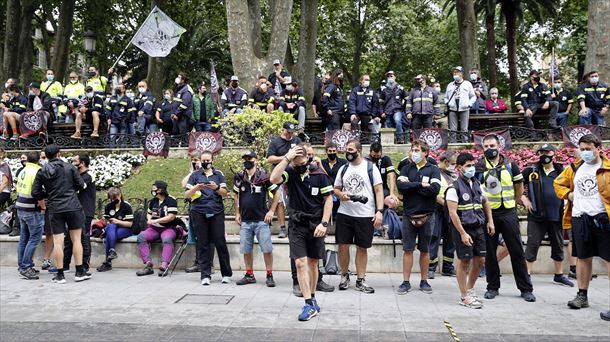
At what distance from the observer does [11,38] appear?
2331cm

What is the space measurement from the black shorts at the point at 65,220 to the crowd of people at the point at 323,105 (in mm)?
6045

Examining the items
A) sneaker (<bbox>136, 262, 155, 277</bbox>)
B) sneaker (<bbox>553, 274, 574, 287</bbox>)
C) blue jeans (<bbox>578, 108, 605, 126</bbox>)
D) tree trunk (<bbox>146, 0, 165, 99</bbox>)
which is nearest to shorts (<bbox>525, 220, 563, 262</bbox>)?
sneaker (<bbox>553, 274, 574, 287</bbox>)

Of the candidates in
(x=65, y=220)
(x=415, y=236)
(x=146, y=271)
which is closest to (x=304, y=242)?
(x=415, y=236)

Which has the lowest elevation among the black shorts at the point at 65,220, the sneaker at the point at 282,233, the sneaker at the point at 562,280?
the sneaker at the point at 562,280

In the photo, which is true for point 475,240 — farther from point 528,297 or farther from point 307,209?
point 307,209

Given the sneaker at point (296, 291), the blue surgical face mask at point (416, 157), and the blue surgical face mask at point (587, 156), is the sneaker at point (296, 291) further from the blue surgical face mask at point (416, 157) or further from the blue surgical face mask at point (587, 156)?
the blue surgical face mask at point (587, 156)

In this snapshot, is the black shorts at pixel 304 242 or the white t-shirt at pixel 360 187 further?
the white t-shirt at pixel 360 187

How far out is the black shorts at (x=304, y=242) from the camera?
7.08 metres

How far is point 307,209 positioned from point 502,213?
2.72 m

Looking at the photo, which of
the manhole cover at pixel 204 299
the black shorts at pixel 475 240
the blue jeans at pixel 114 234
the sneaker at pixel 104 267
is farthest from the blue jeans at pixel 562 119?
the sneaker at pixel 104 267

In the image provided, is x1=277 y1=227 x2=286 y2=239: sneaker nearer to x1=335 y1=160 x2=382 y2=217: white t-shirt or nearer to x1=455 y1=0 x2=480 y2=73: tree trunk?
x1=335 y1=160 x2=382 y2=217: white t-shirt

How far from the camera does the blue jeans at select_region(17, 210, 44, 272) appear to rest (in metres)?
9.69

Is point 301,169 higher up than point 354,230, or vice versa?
point 301,169

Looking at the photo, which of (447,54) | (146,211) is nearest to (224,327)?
(146,211)
